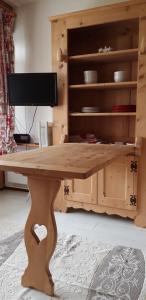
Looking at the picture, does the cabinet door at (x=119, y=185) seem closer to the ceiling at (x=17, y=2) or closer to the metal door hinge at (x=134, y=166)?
the metal door hinge at (x=134, y=166)

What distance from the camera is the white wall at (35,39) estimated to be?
328 centimetres

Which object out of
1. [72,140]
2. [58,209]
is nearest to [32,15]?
[72,140]

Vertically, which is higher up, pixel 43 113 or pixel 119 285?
pixel 43 113

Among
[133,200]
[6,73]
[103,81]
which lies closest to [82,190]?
[133,200]

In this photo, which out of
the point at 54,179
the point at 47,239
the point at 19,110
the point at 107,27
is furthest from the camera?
the point at 19,110

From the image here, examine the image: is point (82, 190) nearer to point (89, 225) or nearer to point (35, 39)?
point (89, 225)

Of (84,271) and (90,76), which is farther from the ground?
(90,76)

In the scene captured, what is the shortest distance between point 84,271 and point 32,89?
197 centimetres

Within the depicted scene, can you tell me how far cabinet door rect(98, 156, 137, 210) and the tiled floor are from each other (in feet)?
0.66

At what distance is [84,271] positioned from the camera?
185 cm

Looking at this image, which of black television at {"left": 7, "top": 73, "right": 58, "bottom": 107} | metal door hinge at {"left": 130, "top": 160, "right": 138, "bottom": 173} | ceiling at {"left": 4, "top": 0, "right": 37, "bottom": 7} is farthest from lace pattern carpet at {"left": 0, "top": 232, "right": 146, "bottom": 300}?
ceiling at {"left": 4, "top": 0, "right": 37, "bottom": 7}

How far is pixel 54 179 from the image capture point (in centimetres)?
145

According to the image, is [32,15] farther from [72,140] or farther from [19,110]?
[72,140]

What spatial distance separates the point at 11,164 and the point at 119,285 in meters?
1.06
